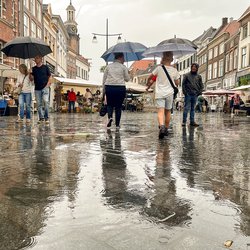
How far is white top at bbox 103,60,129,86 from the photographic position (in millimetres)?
7449

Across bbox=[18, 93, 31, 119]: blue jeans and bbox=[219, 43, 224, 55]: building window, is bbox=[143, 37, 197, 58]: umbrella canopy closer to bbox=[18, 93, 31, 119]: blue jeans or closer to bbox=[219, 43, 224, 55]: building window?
bbox=[18, 93, 31, 119]: blue jeans

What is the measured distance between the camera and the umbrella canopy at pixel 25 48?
411 inches

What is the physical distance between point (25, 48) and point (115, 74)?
4.41 m

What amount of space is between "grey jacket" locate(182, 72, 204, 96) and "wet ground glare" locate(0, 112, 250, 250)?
515 centimetres

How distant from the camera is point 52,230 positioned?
1661mm

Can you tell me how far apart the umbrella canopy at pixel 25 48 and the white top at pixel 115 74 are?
395 cm

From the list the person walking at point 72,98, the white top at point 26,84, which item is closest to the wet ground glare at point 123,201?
the white top at point 26,84

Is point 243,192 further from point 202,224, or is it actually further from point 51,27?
point 51,27

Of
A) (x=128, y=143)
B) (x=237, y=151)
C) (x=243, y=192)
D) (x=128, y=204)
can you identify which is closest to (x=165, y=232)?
(x=128, y=204)

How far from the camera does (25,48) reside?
10.5m

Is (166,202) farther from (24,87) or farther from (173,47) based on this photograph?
(24,87)

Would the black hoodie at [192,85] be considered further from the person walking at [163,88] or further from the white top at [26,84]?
the white top at [26,84]

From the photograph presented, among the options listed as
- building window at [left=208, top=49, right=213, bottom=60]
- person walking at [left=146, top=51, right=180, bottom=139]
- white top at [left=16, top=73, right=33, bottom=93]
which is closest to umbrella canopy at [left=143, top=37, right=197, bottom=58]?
person walking at [left=146, top=51, right=180, bottom=139]

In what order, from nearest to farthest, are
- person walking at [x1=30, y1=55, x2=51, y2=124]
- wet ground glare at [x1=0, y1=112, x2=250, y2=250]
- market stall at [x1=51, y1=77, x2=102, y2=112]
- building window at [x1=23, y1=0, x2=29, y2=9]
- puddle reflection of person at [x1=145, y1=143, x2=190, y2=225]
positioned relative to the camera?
A: wet ground glare at [x1=0, y1=112, x2=250, y2=250], puddle reflection of person at [x1=145, y1=143, x2=190, y2=225], person walking at [x1=30, y1=55, x2=51, y2=124], market stall at [x1=51, y1=77, x2=102, y2=112], building window at [x1=23, y1=0, x2=29, y2=9]
